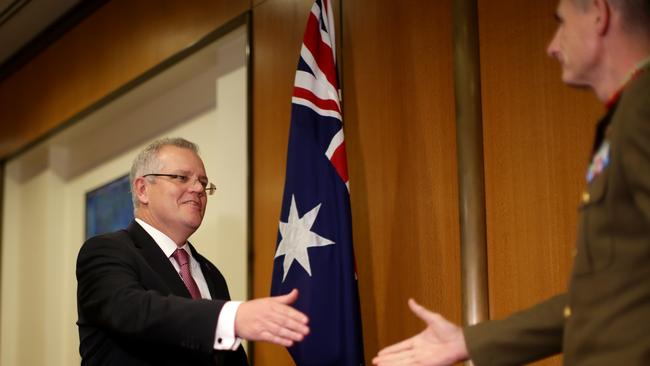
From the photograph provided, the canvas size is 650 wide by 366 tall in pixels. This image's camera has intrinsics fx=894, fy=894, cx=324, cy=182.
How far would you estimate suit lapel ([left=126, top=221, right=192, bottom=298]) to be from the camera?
319 cm

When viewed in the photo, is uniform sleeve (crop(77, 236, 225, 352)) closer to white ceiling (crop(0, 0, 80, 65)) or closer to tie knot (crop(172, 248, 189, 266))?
tie knot (crop(172, 248, 189, 266))

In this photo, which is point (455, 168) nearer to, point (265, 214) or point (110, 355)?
point (265, 214)

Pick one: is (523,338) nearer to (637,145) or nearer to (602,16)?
(637,145)

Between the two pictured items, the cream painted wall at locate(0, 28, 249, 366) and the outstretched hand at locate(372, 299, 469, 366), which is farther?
the cream painted wall at locate(0, 28, 249, 366)

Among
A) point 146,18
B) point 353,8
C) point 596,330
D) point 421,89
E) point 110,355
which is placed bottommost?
point 110,355

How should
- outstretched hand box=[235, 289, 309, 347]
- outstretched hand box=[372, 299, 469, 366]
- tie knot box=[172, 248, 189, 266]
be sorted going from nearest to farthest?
outstretched hand box=[372, 299, 469, 366] → outstretched hand box=[235, 289, 309, 347] → tie knot box=[172, 248, 189, 266]

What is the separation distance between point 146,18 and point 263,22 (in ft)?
4.29

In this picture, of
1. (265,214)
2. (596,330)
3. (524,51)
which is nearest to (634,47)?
(596,330)

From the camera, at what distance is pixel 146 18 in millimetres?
5699

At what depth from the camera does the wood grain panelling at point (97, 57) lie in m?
5.31

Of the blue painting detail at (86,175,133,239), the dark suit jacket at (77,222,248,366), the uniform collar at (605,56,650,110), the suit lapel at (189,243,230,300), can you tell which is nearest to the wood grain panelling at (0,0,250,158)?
the blue painting detail at (86,175,133,239)

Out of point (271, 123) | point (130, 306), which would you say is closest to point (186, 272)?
point (130, 306)

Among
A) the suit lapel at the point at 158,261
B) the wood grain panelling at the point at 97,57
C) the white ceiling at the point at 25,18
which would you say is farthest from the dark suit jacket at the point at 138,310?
the white ceiling at the point at 25,18

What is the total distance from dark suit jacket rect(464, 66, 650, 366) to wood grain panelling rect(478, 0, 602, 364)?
1488 mm
